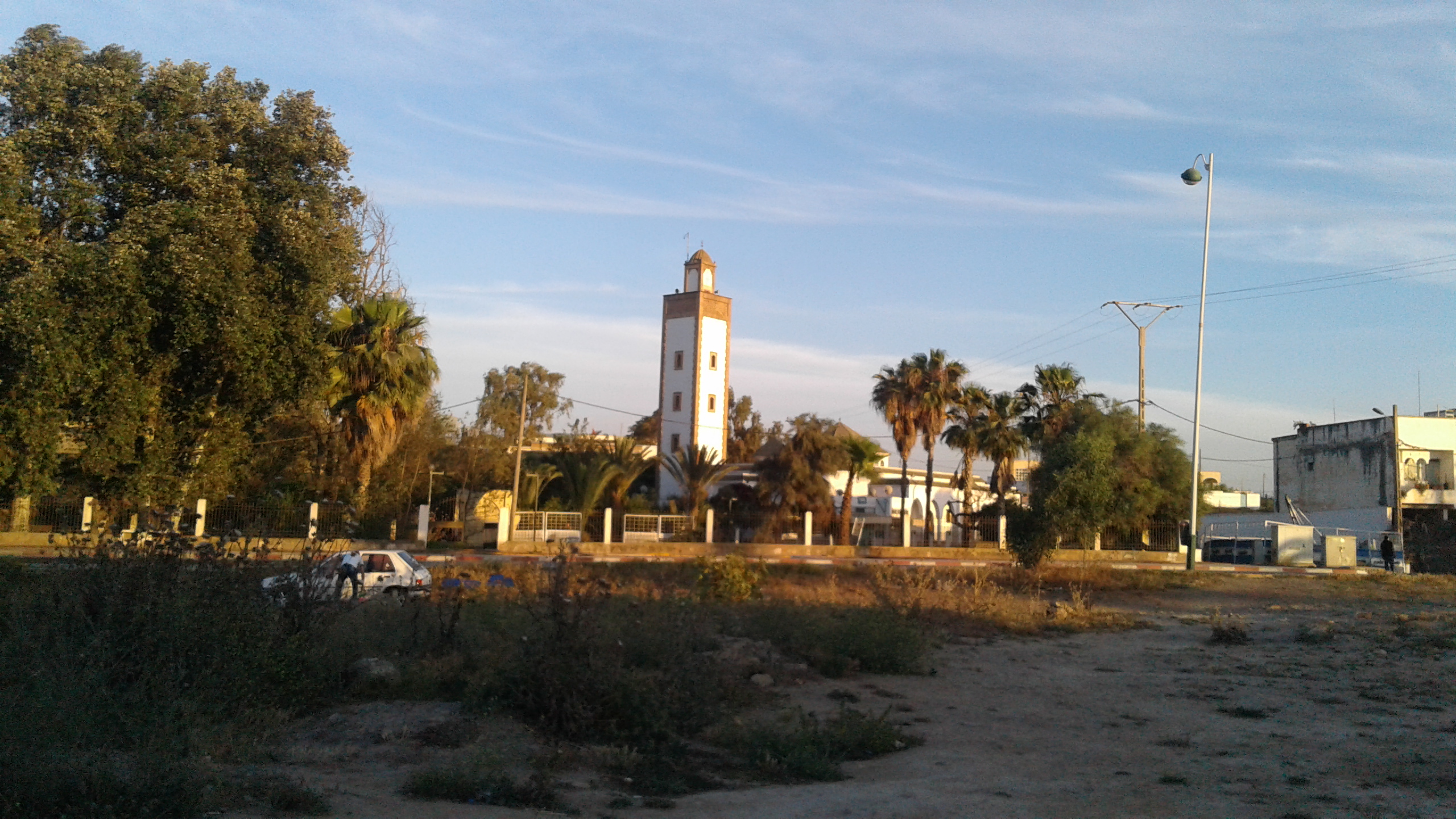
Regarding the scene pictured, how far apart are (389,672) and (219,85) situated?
592 inches

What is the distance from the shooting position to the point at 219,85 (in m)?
19.6

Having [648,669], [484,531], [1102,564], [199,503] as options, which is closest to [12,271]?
[199,503]

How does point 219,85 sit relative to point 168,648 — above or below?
above

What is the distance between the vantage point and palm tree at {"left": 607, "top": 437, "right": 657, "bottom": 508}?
42.8 m

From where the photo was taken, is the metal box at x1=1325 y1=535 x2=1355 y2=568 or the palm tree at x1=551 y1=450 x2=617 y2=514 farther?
the palm tree at x1=551 y1=450 x2=617 y2=514

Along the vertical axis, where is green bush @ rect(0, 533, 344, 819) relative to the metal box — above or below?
below

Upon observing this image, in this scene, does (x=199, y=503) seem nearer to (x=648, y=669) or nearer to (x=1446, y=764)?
(x=648, y=669)

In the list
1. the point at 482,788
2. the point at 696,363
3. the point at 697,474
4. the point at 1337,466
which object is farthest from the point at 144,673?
the point at 1337,466

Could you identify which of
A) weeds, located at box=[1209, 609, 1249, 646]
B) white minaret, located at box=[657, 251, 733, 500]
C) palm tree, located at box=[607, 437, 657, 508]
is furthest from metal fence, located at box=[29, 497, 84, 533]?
white minaret, located at box=[657, 251, 733, 500]

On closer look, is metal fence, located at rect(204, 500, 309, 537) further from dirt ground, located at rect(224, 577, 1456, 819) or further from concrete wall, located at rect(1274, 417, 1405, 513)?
concrete wall, located at rect(1274, 417, 1405, 513)

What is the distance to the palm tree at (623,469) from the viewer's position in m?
42.8

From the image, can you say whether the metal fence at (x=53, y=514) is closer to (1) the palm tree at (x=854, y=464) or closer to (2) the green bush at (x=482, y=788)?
(2) the green bush at (x=482, y=788)

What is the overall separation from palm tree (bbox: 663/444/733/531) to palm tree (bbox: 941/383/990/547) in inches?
406

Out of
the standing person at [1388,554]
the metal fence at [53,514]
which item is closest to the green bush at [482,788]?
the metal fence at [53,514]
